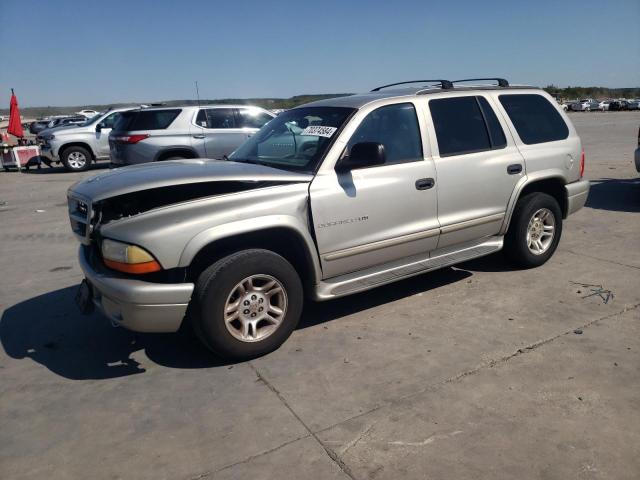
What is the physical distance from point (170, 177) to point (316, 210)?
103 centimetres

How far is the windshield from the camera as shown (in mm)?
4035

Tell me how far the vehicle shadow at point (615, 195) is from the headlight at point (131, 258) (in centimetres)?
722

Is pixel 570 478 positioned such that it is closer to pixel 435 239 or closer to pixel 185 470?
pixel 185 470

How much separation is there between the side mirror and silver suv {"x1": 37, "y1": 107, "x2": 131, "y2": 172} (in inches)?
534

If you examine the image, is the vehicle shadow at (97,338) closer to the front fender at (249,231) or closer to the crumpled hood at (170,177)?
the front fender at (249,231)

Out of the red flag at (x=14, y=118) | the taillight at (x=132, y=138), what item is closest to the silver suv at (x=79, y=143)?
the red flag at (x=14, y=118)

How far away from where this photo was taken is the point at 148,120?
10.8 metres

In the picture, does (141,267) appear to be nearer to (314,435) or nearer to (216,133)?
(314,435)

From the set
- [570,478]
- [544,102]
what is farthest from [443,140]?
[570,478]

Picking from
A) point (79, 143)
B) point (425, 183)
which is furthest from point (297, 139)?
point (79, 143)

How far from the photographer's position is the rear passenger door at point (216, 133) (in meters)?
10.9

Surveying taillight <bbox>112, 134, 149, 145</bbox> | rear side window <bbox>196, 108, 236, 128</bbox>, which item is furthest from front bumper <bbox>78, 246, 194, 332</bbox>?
rear side window <bbox>196, 108, 236, 128</bbox>

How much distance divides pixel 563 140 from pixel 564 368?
2.84 metres

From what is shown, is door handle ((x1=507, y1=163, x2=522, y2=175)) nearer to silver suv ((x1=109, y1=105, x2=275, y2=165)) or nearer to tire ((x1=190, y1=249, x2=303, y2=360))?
tire ((x1=190, y1=249, x2=303, y2=360))
